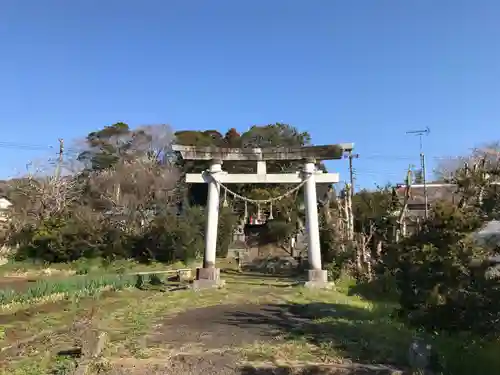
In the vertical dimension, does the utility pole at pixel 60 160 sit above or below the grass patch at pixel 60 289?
above

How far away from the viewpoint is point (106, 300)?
12.2 metres

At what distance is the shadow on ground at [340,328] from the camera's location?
593 cm

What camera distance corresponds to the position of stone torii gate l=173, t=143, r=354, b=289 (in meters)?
15.4

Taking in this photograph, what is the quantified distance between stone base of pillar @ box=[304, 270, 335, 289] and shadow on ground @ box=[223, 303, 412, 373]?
350 centimetres

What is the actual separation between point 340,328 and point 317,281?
23.3 ft

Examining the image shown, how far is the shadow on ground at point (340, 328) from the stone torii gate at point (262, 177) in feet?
15.5

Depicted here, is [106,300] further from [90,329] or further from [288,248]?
[288,248]

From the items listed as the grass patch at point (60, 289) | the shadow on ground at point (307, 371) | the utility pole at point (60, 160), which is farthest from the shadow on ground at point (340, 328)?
the utility pole at point (60, 160)

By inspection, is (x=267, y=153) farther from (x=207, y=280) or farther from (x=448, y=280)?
(x=448, y=280)

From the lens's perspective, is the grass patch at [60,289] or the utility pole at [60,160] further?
the utility pole at [60,160]

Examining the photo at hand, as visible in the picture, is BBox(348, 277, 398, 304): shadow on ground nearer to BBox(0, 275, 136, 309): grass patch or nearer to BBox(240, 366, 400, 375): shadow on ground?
BBox(240, 366, 400, 375): shadow on ground

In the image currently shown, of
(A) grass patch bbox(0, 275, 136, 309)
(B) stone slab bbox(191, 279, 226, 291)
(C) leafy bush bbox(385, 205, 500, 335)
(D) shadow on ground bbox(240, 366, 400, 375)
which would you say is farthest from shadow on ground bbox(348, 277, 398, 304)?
(A) grass patch bbox(0, 275, 136, 309)

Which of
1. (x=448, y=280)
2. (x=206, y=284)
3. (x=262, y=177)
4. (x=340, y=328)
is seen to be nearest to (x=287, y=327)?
(x=340, y=328)

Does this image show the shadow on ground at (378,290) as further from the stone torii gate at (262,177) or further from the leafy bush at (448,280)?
the leafy bush at (448,280)
